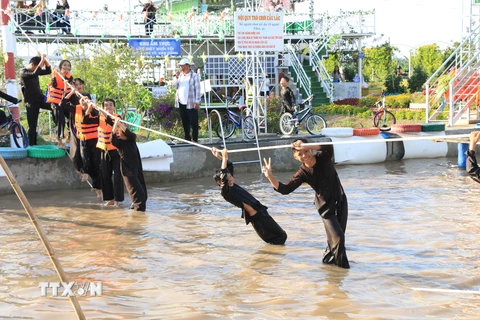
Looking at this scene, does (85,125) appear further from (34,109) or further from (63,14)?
(63,14)

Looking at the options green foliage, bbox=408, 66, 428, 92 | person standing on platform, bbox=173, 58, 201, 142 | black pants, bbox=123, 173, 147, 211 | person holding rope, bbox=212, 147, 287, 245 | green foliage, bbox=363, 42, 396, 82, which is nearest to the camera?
person holding rope, bbox=212, 147, 287, 245

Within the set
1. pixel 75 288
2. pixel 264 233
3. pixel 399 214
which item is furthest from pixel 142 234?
pixel 399 214

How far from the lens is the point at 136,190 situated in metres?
10.3

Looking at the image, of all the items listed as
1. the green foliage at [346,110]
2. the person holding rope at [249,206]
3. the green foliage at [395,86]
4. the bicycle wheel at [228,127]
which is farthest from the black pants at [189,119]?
the green foliage at [395,86]

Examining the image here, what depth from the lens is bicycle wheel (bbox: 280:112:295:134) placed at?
16547 mm

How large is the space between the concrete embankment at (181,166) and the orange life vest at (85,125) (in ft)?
6.78

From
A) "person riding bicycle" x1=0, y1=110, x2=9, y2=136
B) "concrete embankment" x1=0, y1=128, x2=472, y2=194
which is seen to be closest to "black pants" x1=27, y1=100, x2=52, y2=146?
"person riding bicycle" x1=0, y1=110, x2=9, y2=136

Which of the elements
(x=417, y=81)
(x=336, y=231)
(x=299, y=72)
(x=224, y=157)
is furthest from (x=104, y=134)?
(x=417, y=81)

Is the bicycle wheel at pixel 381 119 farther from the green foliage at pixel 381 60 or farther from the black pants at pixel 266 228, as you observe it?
the green foliage at pixel 381 60

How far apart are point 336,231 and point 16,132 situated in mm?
8044

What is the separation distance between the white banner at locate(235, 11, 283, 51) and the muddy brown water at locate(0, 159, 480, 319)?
4.39 metres

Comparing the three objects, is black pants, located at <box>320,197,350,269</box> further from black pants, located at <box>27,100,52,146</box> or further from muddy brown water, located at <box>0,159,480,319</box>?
black pants, located at <box>27,100,52,146</box>

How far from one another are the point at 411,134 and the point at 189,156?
19.9 ft

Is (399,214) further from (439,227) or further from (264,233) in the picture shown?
(264,233)
